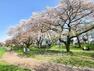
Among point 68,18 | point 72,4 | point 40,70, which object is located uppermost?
point 72,4

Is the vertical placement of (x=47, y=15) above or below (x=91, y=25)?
above

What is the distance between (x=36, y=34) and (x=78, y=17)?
23.5 feet

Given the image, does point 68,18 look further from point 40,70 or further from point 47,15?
point 40,70

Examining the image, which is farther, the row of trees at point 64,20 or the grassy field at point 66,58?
the row of trees at point 64,20

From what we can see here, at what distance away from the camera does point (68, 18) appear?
3111 cm

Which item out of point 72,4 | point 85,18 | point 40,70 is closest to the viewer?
point 40,70

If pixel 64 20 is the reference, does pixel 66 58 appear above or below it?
below

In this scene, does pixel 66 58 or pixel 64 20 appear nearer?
pixel 66 58

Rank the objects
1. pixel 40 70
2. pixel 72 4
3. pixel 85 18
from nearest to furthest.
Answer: pixel 40 70, pixel 72 4, pixel 85 18

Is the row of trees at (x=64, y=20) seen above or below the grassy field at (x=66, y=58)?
above

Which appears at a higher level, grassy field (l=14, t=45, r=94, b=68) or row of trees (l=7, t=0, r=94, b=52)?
row of trees (l=7, t=0, r=94, b=52)

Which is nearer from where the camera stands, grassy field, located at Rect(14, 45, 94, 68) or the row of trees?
grassy field, located at Rect(14, 45, 94, 68)

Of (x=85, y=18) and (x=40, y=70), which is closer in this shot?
(x=40, y=70)

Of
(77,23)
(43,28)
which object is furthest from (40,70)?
(77,23)
